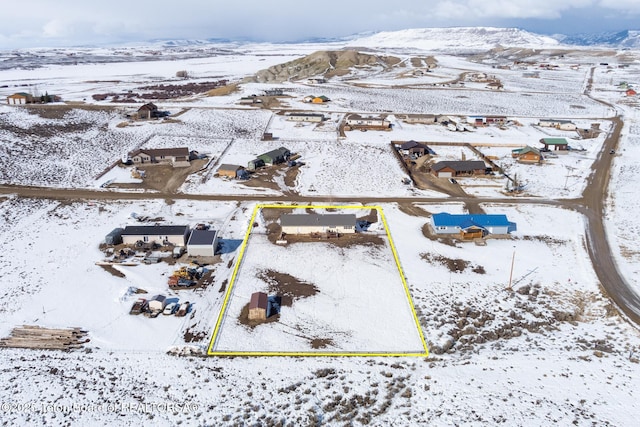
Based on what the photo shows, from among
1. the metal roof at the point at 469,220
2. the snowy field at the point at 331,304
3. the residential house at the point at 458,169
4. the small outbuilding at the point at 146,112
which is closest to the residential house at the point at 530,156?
the residential house at the point at 458,169

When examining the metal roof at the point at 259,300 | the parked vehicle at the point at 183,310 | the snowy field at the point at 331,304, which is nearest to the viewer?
the snowy field at the point at 331,304

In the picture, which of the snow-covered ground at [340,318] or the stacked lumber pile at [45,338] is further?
the stacked lumber pile at [45,338]

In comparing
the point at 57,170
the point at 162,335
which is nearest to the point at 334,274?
the point at 162,335

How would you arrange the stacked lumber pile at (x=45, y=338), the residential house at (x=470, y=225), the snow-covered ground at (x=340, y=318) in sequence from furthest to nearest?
1. the residential house at (x=470, y=225)
2. the stacked lumber pile at (x=45, y=338)
3. the snow-covered ground at (x=340, y=318)

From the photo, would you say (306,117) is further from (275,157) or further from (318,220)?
(318,220)

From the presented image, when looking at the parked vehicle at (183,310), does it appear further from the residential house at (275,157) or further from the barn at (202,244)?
the residential house at (275,157)

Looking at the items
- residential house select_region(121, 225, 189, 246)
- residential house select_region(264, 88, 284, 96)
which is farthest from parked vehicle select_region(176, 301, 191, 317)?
residential house select_region(264, 88, 284, 96)
